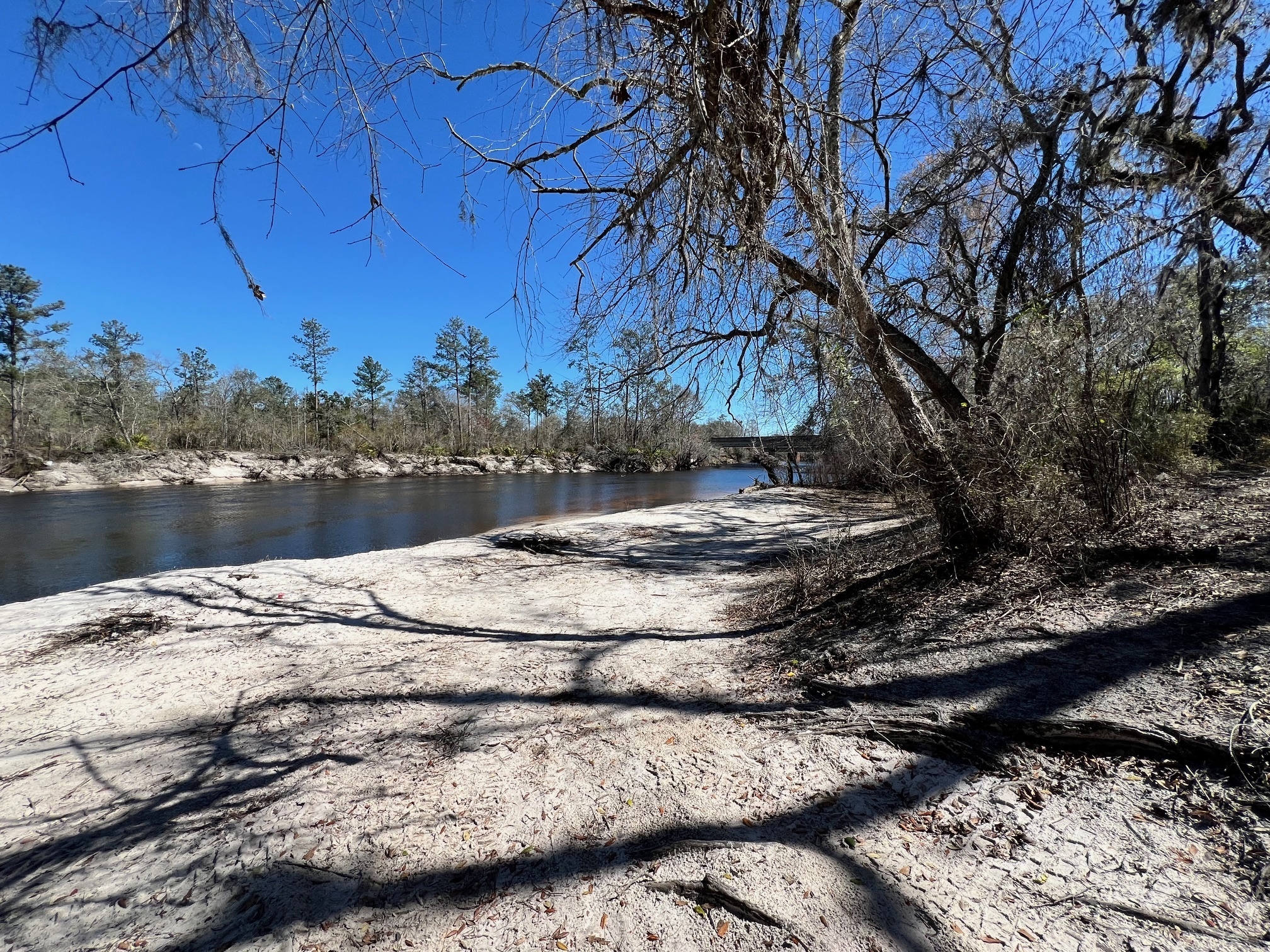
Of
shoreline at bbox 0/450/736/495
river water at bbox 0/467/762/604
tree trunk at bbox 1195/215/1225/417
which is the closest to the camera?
tree trunk at bbox 1195/215/1225/417

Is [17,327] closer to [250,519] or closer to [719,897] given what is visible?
[250,519]

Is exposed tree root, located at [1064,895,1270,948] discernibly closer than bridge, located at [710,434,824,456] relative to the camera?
Yes

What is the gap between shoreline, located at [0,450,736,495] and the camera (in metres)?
27.2

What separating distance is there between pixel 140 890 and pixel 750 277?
3747 millimetres

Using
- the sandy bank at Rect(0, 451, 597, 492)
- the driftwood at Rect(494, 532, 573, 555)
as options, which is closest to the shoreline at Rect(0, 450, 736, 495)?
the sandy bank at Rect(0, 451, 597, 492)

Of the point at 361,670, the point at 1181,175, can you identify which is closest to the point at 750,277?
the point at 361,670

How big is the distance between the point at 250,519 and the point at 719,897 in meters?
20.0

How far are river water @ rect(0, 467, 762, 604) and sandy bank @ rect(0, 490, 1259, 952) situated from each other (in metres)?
8.26

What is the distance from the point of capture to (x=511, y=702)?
298cm

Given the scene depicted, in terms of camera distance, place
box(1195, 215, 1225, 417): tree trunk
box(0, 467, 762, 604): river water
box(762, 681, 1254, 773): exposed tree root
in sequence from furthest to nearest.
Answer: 1. box(0, 467, 762, 604): river water
2. box(1195, 215, 1225, 417): tree trunk
3. box(762, 681, 1254, 773): exposed tree root

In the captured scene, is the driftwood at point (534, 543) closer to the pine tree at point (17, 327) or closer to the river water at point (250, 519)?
the river water at point (250, 519)

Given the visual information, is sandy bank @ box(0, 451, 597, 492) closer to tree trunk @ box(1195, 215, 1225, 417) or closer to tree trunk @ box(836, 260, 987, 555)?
tree trunk @ box(1195, 215, 1225, 417)

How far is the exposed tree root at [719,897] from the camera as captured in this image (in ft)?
4.80

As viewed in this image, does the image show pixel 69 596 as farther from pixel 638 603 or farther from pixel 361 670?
pixel 638 603
